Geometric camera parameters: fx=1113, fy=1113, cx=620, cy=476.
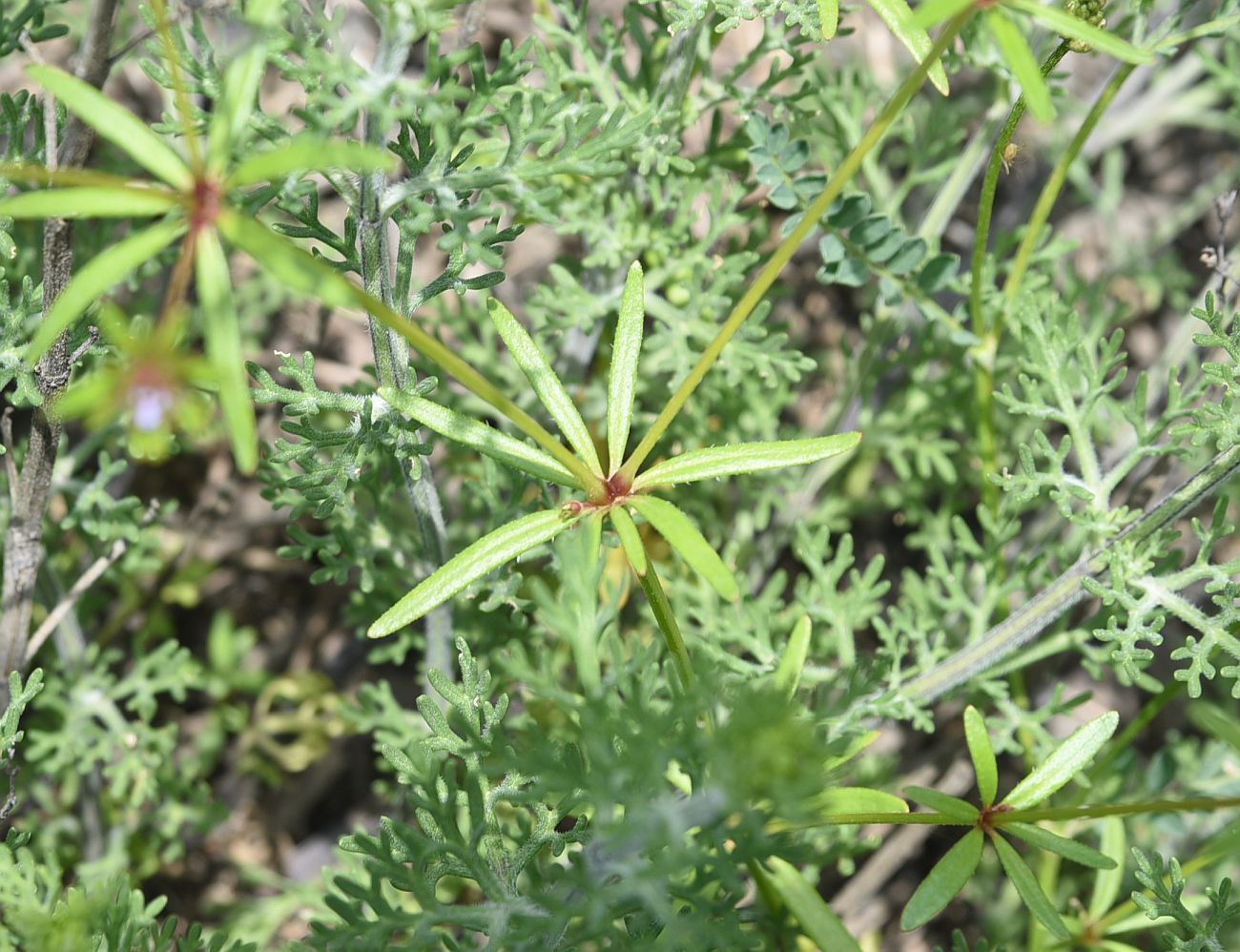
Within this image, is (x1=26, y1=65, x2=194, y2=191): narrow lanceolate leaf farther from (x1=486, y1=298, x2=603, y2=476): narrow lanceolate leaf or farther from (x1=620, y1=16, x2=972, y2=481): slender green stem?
(x1=620, y1=16, x2=972, y2=481): slender green stem

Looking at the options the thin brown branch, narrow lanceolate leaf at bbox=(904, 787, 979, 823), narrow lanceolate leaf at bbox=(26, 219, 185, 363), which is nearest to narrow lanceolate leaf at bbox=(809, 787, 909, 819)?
narrow lanceolate leaf at bbox=(904, 787, 979, 823)

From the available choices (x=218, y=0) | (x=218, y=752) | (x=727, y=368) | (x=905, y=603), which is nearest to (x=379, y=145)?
(x=218, y=0)

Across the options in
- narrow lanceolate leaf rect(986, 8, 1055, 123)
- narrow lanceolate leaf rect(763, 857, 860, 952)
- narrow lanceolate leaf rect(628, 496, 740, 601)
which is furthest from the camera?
narrow lanceolate leaf rect(763, 857, 860, 952)

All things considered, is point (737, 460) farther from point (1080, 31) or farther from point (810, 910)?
point (810, 910)

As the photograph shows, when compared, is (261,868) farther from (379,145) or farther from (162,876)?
(379,145)

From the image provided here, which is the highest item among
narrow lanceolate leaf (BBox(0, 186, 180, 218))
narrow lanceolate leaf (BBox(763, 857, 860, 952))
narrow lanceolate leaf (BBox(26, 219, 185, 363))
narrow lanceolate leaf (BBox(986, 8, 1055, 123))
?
narrow lanceolate leaf (BBox(986, 8, 1055, 123))

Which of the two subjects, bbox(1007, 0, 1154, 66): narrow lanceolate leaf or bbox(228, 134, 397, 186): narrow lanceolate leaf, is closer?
bbox(228, 134, 397, 186): narrow lanceolate leaf
